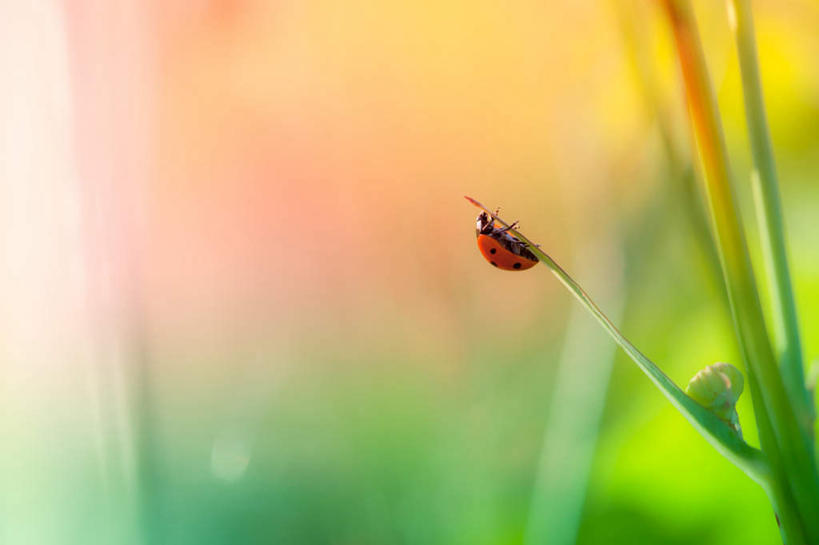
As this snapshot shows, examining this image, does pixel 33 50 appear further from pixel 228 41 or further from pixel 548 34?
pixel 548 34

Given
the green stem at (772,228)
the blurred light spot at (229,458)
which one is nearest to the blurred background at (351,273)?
the blurred light spot at (229,458)

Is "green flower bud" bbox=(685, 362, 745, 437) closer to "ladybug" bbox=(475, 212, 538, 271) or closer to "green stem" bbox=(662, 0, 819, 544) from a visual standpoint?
"green stem" bbox=(662, 0, 819, 544)

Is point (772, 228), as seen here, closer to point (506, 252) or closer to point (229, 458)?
point (506, 252)

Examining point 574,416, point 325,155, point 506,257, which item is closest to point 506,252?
point 506,257

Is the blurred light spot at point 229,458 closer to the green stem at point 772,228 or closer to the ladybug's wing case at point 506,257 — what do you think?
the ladybug's wing case at point 506,257

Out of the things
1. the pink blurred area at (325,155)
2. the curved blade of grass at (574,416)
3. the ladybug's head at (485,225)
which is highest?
the pink blurred area at (325,155)

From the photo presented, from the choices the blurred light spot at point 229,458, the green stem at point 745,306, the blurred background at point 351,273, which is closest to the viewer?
the green stem at point 745,306


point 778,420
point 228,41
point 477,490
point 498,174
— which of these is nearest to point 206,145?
point 228,41
